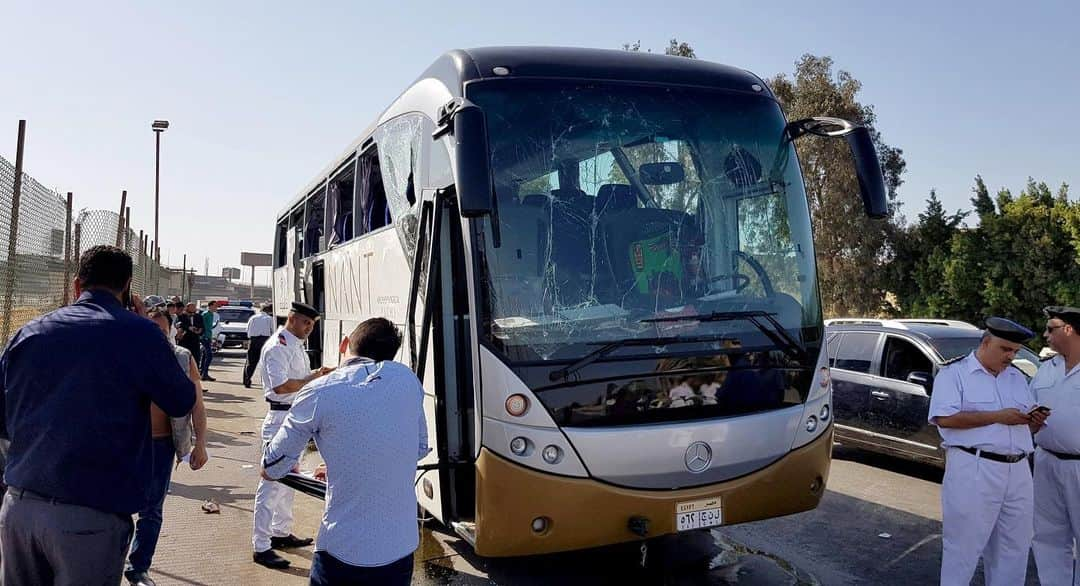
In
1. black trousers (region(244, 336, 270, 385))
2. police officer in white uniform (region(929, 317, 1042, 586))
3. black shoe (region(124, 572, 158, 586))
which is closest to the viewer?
police officer in white uniform (region(929, 317, 1042, 586))

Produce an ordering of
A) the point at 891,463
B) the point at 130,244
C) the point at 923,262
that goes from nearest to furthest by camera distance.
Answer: the point at 891,463
the point at 130,244
the point at 923,262

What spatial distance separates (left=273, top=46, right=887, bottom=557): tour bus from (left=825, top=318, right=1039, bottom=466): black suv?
12.9ft

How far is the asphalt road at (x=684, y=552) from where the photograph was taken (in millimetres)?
6102

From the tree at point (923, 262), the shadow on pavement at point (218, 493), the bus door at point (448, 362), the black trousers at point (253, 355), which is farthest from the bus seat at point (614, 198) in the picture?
the tree at point (923, 262)

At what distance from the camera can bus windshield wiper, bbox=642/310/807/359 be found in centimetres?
521

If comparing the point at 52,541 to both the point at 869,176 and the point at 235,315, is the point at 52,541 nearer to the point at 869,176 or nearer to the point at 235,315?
the point at 869,176

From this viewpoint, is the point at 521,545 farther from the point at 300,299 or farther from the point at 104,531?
the point at 300,299

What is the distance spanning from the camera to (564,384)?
489 centimetres

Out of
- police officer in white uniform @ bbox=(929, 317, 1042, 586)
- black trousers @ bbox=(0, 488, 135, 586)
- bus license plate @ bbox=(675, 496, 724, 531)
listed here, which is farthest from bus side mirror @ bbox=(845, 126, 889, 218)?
black trousers @ bbox=(0, 488, 135, 586)

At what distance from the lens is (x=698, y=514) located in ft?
16.7

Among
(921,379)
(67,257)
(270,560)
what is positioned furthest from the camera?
(67,257)

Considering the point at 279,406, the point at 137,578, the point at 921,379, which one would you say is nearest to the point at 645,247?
the point at 279,406

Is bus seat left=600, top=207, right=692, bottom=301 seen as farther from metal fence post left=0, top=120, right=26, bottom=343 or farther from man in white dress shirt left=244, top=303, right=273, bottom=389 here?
man in white dress shirt left=244, top=303, right=273, bottom=389

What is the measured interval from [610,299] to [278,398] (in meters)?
2.77
